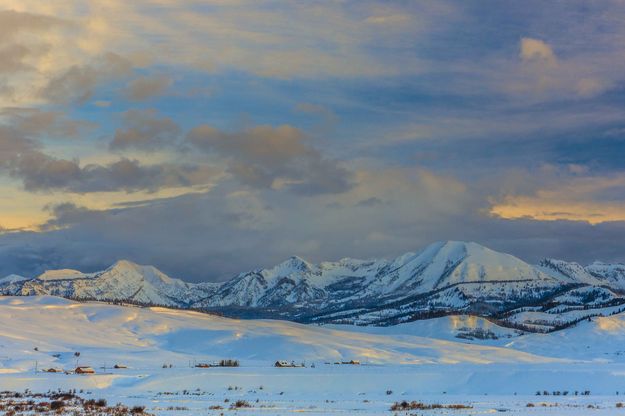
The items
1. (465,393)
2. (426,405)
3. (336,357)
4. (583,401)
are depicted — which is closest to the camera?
(426,405)

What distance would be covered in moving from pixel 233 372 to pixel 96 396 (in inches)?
1354

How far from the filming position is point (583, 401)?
95875 mm

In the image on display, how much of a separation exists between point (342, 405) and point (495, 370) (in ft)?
180

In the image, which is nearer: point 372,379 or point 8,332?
point 372,379

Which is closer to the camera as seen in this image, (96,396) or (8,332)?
(96,396)

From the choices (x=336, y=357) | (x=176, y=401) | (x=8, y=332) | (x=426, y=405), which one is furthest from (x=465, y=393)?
(x=8, y=332)

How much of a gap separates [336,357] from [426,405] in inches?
4160

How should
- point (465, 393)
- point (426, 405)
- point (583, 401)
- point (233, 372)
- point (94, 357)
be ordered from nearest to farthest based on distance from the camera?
1. point (426, 405)
2. point (583, 401)
3. point (465, 393)
4. point (233, 372)
5. point (94, 357)

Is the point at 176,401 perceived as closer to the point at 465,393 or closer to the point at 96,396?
the point at 96,396

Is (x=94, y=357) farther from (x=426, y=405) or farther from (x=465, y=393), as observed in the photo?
(x=426, y=405)

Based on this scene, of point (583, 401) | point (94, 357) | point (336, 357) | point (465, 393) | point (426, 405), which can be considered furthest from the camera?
point (336, 357)

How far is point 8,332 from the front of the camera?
199 m

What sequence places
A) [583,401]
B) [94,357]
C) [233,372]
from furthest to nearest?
[94,357] < [233,372] < [583,401]

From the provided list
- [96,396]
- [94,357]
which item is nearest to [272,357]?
[94,357]
